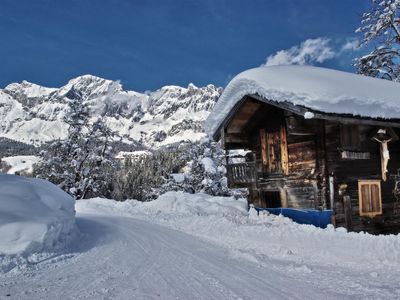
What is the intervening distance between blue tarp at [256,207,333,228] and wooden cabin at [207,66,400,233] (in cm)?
19

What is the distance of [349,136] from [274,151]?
11.9 ft

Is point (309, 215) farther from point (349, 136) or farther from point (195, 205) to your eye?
point (195, 205)

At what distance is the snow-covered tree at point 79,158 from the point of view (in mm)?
35062

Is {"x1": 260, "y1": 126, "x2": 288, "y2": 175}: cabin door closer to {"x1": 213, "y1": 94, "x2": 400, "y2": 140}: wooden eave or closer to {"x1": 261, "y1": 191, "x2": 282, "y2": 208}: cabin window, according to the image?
{"x1": 261, "y1": 191, "x2": 282, "y2": 208}: cabin window

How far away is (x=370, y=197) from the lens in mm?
14328

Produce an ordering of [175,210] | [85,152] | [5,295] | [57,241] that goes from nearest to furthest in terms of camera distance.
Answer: [5,295] < [57,241] < [175,210] < [85,152]

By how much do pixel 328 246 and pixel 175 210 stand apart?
454 inches

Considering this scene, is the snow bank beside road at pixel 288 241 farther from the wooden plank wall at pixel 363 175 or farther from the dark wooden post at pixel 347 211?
the wooden plank wall at pixel 363 175

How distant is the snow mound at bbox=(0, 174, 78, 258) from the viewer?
7.70m

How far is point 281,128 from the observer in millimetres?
15570

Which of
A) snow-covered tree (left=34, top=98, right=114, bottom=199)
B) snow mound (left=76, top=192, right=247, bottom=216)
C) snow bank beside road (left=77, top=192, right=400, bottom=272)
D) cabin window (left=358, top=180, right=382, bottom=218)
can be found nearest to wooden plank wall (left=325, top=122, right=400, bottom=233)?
cabin window (left=358, top=180, right=382, bottom=218)

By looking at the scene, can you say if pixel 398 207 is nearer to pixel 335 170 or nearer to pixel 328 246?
pixel 335 170

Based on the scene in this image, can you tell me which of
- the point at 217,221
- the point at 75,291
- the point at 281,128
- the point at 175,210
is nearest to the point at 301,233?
the point at 217,221

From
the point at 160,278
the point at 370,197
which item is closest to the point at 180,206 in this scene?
the point at 370,197
